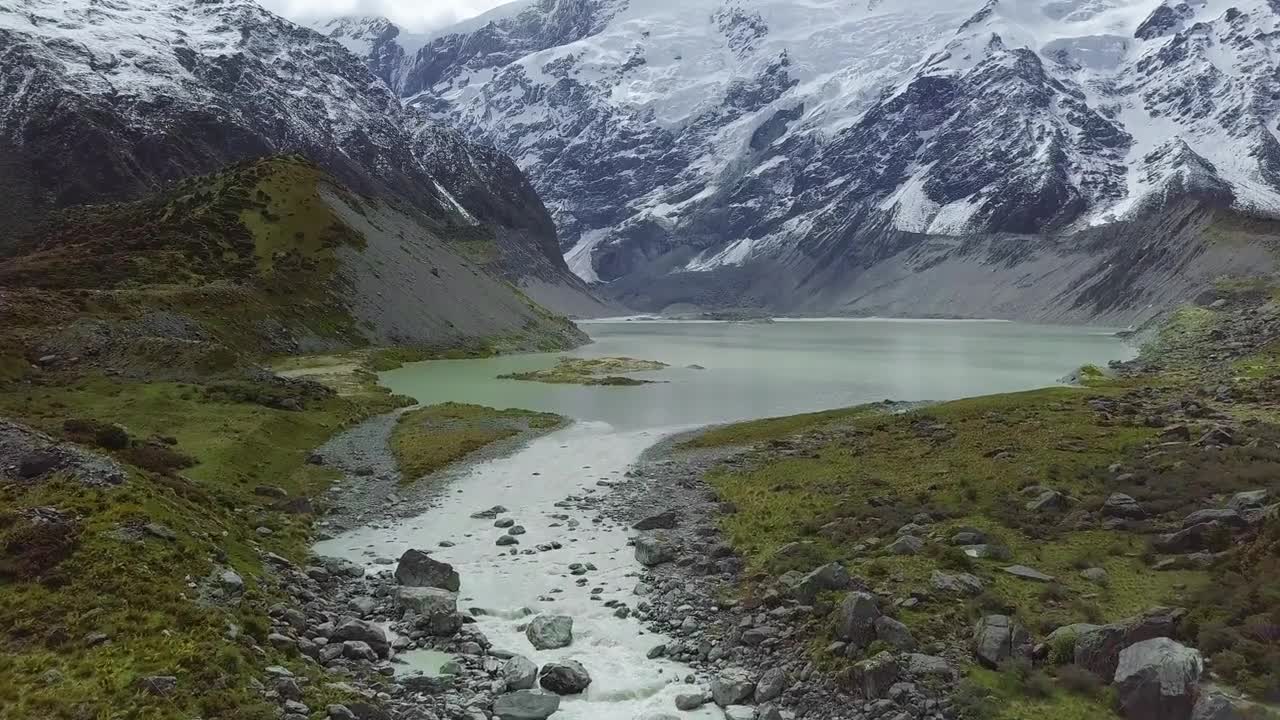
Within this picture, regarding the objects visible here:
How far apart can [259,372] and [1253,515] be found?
6619 centimetres

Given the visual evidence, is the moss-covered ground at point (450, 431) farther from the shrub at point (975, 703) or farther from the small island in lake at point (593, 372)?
the shrub at point (975, 703)

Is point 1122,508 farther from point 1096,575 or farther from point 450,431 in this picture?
point 450,431

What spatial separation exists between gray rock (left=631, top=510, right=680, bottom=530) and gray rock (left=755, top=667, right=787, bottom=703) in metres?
13.8

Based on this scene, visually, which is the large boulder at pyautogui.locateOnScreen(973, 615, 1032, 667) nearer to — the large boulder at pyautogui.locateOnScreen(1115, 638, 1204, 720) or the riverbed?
the large boulder at pyautogui.locateOnScreen(1115, 638, 1204, 720)

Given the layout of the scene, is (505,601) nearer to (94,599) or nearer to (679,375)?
(94,599)

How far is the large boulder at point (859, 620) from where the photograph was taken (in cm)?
1928

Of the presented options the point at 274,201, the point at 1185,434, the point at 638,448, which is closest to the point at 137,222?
the point at 274,201

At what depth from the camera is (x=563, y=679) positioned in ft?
64.9

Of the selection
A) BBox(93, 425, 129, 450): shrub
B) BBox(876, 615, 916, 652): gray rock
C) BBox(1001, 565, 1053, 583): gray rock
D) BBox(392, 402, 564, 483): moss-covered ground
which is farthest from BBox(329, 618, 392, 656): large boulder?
BBox(392, 402, 564, 483): moss-covered ground

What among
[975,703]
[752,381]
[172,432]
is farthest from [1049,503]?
[752,381]

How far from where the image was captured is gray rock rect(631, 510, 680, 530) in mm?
33312

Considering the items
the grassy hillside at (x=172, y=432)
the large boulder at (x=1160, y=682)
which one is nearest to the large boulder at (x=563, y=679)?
the grassy hillside at (x=172, y=432)

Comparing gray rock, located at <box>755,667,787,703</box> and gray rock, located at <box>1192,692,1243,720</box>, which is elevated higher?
gray rock, located at <box>1192,692,1243,720</box>

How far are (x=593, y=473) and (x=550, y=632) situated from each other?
909 inches
